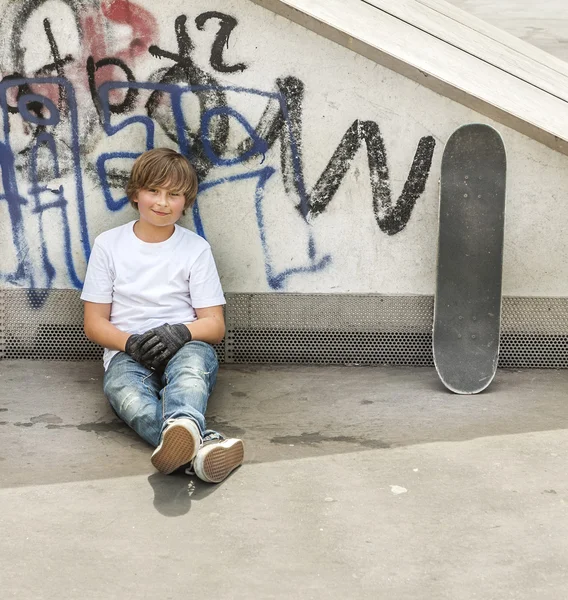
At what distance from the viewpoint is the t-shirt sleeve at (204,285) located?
4.16 metres

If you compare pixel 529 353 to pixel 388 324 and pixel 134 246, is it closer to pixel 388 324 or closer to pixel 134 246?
pixel 388 324

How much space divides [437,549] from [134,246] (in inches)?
80.3

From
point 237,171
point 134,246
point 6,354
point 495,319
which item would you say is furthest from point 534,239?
point 6,354

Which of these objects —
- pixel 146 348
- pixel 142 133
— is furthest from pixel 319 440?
pixel 142 133

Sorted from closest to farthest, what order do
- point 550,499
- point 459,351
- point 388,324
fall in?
point 550,499, point 459,351, point 388,324

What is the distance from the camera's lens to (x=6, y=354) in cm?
473

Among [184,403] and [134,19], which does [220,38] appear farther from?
[184,403]

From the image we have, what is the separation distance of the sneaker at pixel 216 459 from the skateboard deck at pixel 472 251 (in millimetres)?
1348

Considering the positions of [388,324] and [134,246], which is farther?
[388,324]

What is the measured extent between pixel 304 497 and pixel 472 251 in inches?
67.0

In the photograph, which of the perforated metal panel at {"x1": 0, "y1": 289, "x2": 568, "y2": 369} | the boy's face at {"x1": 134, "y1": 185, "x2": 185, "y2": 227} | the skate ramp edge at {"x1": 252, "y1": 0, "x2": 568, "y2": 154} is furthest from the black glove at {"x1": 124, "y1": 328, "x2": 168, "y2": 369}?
the skate ramp edge at {"x1": 252, "y1": 0, "x2": 568, "y2": 154}

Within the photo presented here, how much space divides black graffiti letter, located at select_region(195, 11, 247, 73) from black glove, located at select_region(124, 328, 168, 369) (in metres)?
1.35

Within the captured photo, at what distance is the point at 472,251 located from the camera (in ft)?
14.4

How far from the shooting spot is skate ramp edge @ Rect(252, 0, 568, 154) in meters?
4.25
